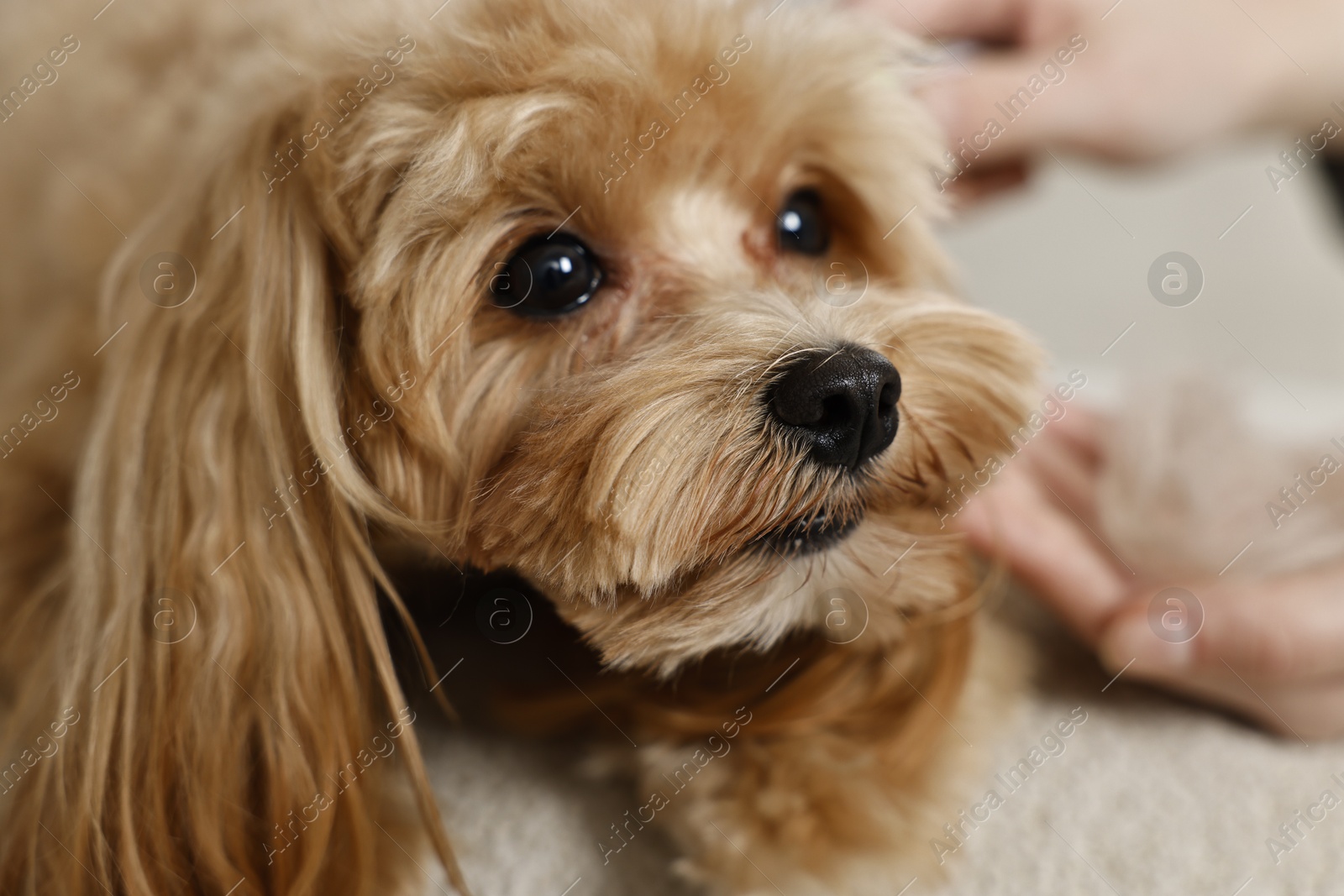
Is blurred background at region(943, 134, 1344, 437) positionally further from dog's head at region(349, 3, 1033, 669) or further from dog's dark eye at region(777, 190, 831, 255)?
dog's head at region(349, 3, 1033, 669)

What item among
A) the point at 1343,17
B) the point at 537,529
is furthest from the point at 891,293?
the point at 1343,17

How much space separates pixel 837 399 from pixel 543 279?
34 centimetres

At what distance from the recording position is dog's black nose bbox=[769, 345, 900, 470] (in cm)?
88

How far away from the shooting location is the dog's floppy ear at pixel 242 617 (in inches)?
37.4

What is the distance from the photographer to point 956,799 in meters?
1.19

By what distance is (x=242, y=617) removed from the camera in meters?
0.97

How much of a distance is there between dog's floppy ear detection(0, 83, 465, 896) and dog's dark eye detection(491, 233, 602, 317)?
145 mm

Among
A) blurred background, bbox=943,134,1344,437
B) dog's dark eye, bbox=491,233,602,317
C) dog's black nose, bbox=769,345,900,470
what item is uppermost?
dog's dark eye, bbox=491,233,602,317

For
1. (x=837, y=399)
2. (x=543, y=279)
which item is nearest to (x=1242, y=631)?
(x=837, y=399)

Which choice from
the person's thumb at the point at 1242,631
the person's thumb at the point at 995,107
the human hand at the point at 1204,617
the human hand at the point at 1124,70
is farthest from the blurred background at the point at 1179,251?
the person's thumb at the point at 1242,631

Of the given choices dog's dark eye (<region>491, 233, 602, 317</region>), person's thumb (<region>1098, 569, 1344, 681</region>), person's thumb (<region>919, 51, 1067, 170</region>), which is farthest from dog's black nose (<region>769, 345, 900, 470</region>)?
person's thumb (<region>919, 51, 1067, 170</region>)

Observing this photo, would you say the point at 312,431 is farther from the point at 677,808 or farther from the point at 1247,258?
the point at 1247,258

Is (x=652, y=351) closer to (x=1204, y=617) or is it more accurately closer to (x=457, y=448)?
(x=457, y=448)

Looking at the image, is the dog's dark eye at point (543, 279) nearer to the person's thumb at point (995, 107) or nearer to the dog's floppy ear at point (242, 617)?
the dog's floppy ear at point (242, 617)
